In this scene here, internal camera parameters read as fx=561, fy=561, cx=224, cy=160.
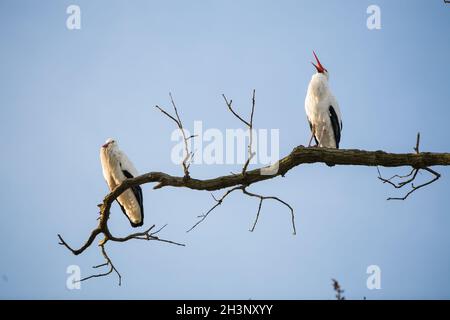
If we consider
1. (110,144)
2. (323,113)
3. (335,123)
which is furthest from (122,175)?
(335,123)

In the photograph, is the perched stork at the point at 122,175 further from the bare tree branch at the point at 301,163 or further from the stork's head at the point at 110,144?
the bare tree branch at the point at 301,163

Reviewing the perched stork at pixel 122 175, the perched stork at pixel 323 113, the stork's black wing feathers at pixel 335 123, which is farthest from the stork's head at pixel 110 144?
the stork's black wing feathers at pixel 335 123

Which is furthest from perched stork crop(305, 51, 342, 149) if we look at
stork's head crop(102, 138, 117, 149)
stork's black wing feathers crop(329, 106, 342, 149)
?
stork's head crop(102, 138, 117, 149)

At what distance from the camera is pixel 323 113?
7.34 m

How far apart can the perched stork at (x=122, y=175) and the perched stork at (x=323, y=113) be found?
263 centimetres

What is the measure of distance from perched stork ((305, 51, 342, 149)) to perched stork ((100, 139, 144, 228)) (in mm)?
2631

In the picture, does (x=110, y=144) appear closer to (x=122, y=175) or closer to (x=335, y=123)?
(x=122, y=175)

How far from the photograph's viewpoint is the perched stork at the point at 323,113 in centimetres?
737

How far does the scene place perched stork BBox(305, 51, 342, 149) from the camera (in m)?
7.37
